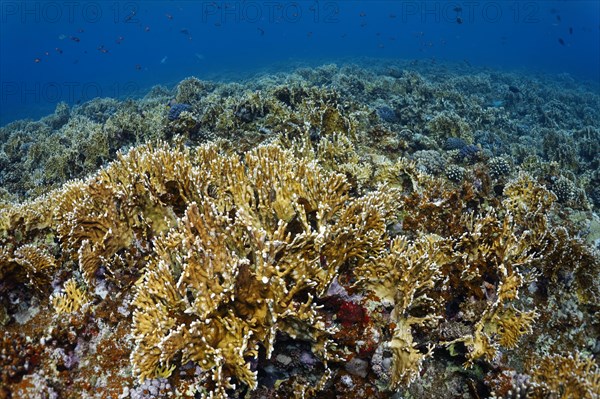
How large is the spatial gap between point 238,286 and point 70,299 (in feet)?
7.88

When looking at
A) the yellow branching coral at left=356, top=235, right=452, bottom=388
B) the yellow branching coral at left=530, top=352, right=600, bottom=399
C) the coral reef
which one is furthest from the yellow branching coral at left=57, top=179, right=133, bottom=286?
the yellow branching coral at left=530, top=352, right=600, bottom=399

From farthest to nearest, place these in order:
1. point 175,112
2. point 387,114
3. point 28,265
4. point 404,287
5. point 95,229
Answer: point 387,114, point 175,112, point 95,229, point 28,265, point 404,287

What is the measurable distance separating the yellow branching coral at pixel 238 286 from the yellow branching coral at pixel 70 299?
113 cm

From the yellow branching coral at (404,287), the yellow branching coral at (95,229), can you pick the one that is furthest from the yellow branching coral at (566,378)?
the yellow branching coral at (95,229)

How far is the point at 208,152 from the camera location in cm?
529

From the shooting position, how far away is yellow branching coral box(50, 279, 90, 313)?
152 inches

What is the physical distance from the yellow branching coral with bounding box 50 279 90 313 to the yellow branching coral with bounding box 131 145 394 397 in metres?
Answer: 1.13

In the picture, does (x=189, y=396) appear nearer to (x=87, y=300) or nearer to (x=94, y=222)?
(x=87, y=300)

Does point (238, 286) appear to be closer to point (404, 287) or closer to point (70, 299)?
point (404, 287)

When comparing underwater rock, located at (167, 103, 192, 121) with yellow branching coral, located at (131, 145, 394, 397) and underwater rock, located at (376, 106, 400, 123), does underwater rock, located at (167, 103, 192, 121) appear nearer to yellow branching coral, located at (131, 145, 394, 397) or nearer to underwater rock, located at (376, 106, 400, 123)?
underwater rock, located at (376, 106, 400, 123)

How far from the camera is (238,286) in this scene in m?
3.06

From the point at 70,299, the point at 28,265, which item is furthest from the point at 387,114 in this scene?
the point at 28,265

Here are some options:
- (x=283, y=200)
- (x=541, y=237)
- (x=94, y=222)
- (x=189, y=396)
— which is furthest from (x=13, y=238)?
(x=541, y=237)

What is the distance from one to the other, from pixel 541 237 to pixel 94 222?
6.00 m
